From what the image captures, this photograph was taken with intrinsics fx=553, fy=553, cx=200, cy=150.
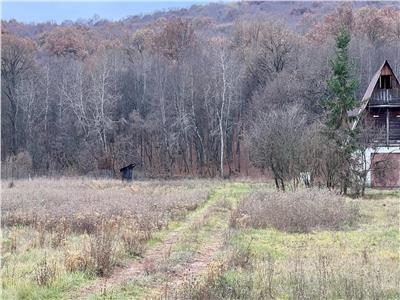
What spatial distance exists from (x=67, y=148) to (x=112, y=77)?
8.59m

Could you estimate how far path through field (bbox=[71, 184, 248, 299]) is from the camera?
366 inches

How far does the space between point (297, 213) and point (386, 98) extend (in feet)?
76.2

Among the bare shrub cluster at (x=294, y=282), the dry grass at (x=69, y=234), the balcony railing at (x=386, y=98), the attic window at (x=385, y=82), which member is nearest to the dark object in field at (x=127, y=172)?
the balcony railing at (x=386, y=98)

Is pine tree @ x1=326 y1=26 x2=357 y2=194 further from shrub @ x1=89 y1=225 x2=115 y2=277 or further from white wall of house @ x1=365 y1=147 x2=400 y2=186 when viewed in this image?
shrub @ x1=89 y1=225 x2=115 y2=277

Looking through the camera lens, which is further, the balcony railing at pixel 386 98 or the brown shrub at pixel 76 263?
the balcony railing at pixel 386 98

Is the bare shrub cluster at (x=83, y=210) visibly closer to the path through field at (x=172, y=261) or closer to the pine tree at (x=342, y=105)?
the path through field at (x=172, y=261)

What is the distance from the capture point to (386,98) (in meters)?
37.8

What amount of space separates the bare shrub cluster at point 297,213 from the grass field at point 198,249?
37mm

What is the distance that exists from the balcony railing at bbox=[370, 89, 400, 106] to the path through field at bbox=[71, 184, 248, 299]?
2318cm

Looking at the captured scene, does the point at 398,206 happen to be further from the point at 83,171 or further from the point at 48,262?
the point at 83,171

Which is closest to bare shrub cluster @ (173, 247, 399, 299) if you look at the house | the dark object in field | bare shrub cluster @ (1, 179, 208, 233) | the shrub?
the shrub

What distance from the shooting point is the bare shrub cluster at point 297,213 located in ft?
55.5

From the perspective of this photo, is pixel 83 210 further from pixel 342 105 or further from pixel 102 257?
pixel 342 105

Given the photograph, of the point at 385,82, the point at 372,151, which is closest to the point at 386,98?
the point at 385,82
